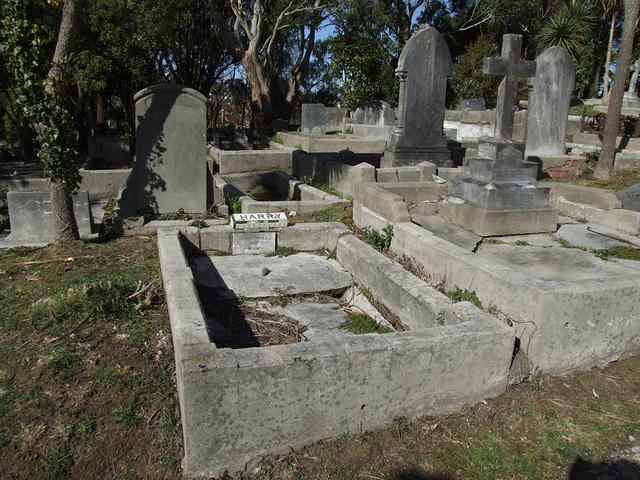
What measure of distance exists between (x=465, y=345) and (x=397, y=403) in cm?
55

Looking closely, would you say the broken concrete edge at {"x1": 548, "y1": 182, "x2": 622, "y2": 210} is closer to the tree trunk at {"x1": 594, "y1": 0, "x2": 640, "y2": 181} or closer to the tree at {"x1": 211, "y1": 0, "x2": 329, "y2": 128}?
the tree trunk at {"x1": 594, "y1": 0, "x2": 640, "y2": 181}

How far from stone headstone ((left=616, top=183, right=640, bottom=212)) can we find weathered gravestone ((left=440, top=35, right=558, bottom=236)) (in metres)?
1.15

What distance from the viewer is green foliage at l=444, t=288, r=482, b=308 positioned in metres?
4.07

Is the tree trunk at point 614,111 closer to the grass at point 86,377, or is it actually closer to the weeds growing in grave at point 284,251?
the weeds growing in grave at point 284,251

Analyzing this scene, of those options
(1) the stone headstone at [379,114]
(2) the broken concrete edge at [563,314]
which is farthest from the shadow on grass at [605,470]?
(1) the stone headstone at [379,114]

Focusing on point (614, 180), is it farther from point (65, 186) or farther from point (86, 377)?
point (86, 377)

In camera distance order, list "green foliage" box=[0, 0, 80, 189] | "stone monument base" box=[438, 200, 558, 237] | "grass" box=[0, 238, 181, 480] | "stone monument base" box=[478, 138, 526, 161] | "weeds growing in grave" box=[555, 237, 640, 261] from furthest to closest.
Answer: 1. "stone monument base" box=[478, 138, 526, 161]
2. "stone monument base" box=[438, 200, 558, 237]
3. "green foliage" box=[0, 0, 80, 189]
4. "weeds growing in grave" box=[555, 237, 640, 261]
5. "grass" box=[0, 238, 181, 480]

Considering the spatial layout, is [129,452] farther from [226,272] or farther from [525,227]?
[525,227]

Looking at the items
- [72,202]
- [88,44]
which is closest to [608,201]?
[72,202]

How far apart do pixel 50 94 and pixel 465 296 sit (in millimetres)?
5281

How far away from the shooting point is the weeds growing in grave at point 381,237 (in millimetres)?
5799

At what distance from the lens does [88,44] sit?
1628 centimetres

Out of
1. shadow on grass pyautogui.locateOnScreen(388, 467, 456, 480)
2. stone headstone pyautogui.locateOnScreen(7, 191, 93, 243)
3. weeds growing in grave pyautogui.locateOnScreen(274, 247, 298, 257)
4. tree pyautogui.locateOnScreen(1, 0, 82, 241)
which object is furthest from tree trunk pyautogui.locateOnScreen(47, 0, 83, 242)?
shadow on grass pyautogui.locateOnScreen(388, 467, 456, 480)

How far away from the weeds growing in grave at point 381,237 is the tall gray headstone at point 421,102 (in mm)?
5031
